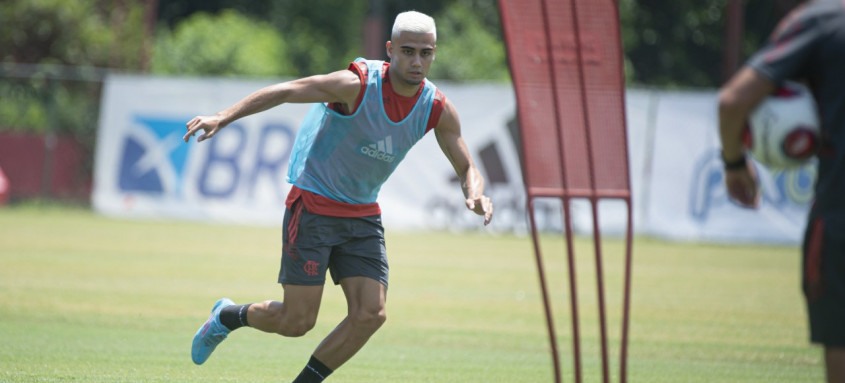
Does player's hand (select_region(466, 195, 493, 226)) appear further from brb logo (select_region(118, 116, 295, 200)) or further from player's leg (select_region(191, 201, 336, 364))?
brb logo (select_region(118, 116, 295, 200))

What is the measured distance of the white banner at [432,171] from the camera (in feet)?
80.9

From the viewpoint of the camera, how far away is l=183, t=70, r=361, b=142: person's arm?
6.65 meters

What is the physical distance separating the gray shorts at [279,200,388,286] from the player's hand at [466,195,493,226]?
689mm

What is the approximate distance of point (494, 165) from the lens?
999 inches

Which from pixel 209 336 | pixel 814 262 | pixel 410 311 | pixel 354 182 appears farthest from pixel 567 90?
pixel 410 311

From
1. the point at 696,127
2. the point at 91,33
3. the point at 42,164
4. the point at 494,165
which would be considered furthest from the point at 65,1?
the point at 696,127

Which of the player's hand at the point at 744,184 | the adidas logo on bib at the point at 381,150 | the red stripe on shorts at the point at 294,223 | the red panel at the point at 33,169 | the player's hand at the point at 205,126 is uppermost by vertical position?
the player's hand at the point at 205,126

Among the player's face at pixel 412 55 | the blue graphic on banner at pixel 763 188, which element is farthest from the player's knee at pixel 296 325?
the blue graphic on banner at pixel 763 188

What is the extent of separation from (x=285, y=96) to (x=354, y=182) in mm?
781

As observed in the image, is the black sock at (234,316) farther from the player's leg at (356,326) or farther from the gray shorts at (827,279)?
the gray shorts at (827,279)

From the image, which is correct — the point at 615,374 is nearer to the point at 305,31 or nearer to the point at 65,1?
the point at 65,1

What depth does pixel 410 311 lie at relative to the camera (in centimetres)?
1344

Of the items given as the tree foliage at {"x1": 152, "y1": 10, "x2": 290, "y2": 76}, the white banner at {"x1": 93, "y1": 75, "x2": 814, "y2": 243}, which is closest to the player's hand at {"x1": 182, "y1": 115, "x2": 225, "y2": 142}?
the white banner at {"x1": 93, "y1": 75, "x2": 814, "y2": 243}

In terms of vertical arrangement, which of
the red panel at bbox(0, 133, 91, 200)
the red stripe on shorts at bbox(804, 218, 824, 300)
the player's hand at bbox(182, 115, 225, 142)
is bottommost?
the red panel at bbox(0, 133, 91, 200)
